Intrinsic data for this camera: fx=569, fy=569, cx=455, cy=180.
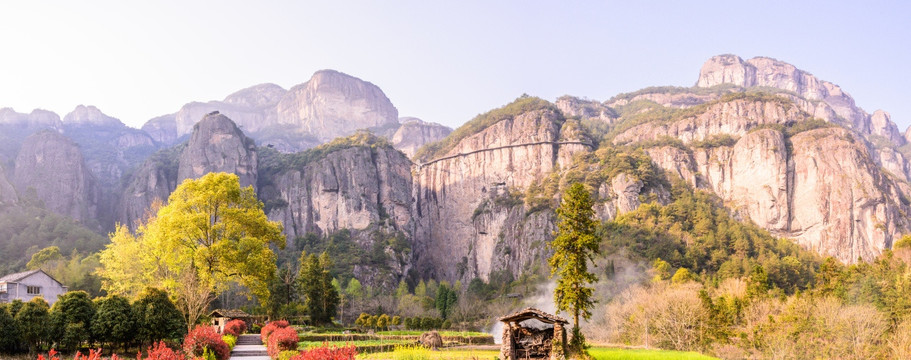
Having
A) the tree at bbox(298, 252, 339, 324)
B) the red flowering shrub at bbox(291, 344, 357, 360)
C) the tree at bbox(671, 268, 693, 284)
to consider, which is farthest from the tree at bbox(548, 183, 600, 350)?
the tree at bbox(671, 268, 693, 284)

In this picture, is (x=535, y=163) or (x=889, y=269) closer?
(x=889, y=269)

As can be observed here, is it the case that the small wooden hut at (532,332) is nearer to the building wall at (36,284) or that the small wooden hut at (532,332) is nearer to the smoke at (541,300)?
the smoke at (541,300)

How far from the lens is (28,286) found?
53.4 m

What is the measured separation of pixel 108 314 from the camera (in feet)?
67.1

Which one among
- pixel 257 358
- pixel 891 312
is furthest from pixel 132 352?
pixel 891 312

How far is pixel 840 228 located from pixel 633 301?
223 ft

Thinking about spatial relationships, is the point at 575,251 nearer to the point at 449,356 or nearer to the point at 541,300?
the point at 449,356

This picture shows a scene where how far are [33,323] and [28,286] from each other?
4359cm

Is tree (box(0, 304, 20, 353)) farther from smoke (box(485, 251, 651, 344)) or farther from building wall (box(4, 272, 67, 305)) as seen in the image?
smoke (box(485, 251, 651, 344))

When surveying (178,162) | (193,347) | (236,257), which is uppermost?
(178,162)

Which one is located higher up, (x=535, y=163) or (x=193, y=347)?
(x=535, y=163)

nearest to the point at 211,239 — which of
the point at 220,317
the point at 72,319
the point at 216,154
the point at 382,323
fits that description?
the point at 220,317

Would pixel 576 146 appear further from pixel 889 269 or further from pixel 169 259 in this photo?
pixel 169 259

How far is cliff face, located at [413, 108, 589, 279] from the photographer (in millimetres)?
123438
